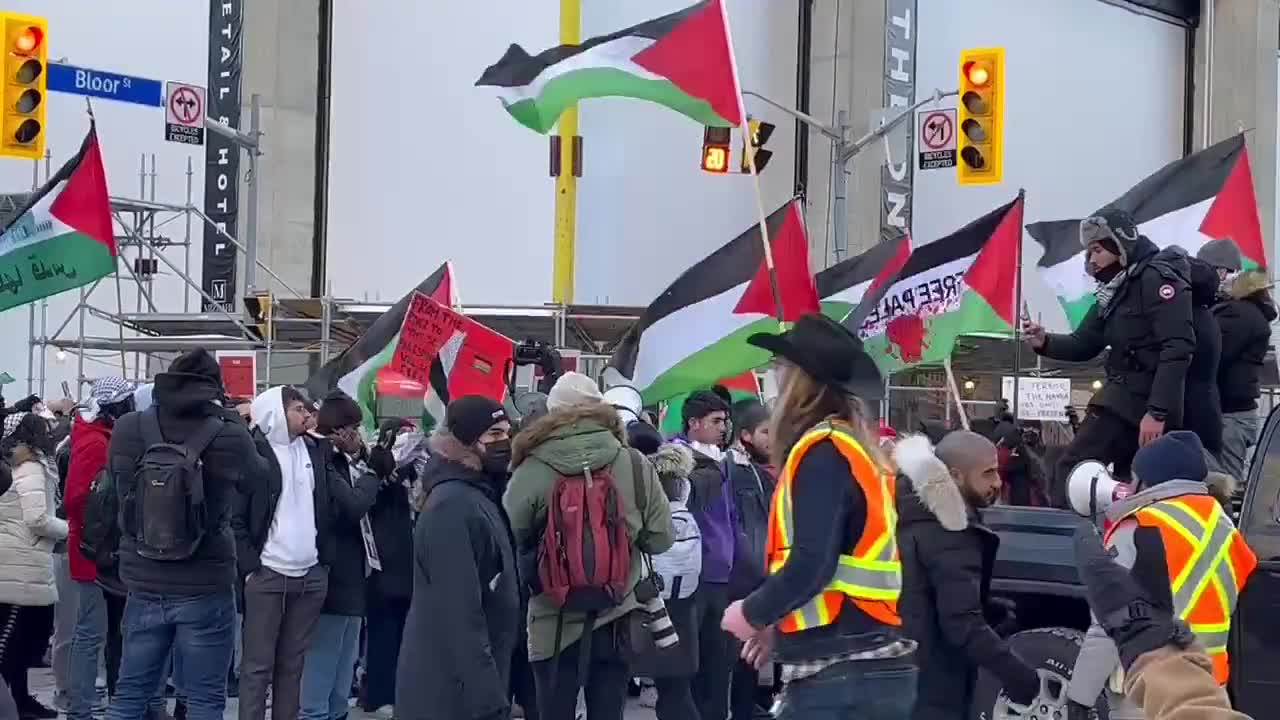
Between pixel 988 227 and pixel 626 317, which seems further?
pixel 626 317

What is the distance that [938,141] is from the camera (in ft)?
69.6

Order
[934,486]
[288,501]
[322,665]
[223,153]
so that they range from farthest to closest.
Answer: [223,153], [322,665], [288,501], [934,486]

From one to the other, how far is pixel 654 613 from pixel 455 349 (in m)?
4.16

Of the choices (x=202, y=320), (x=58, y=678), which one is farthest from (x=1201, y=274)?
(x=202, y=320)

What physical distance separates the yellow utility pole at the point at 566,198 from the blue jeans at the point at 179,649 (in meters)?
16.4

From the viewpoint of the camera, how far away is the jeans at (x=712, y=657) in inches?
372

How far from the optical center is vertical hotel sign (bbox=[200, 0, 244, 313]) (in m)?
25.3

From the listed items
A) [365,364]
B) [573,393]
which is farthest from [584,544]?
[365,364]

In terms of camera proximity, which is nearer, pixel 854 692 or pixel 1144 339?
pixel 854 692

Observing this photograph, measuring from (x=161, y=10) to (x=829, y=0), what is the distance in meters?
9.58

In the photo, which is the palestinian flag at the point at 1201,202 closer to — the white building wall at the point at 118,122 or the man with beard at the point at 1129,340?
the man with beard at the point at 1129,340

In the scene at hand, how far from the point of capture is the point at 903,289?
11969 mm

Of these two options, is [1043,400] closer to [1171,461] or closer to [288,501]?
[288,501]

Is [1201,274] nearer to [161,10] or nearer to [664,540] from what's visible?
[664,540]
